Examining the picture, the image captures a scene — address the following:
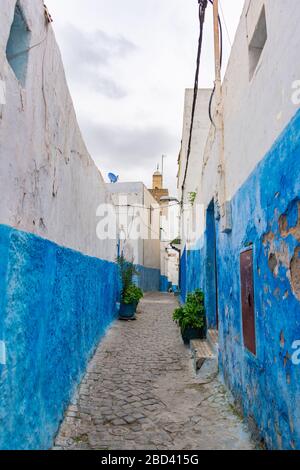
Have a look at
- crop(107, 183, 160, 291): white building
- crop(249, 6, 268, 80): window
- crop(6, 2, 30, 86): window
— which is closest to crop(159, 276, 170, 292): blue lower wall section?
crop(107, 183, 160, 291): white building

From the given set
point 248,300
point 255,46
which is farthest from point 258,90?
point 248,300

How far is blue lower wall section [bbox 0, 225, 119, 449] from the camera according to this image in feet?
7.20

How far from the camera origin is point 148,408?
3943 millimetres

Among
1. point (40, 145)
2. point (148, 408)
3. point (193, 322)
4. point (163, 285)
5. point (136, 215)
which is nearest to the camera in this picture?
point (40, 145)

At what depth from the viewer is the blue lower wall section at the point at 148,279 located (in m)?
19.4

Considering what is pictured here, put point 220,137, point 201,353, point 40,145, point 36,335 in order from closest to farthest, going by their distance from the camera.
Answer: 1. point 36,335
2. point 40,145
3. point 220,137
4. point 201,353

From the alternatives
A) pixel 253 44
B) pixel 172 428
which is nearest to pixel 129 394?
pixel 172 428

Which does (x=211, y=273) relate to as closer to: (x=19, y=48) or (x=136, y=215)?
(x=19, y=48)

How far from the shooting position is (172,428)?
344 cm

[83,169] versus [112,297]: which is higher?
[83,169]

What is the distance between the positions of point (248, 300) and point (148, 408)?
1.71 m

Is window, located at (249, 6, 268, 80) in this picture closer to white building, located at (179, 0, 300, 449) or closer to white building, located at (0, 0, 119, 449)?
white building, located at (179, 0, 300, 449)
